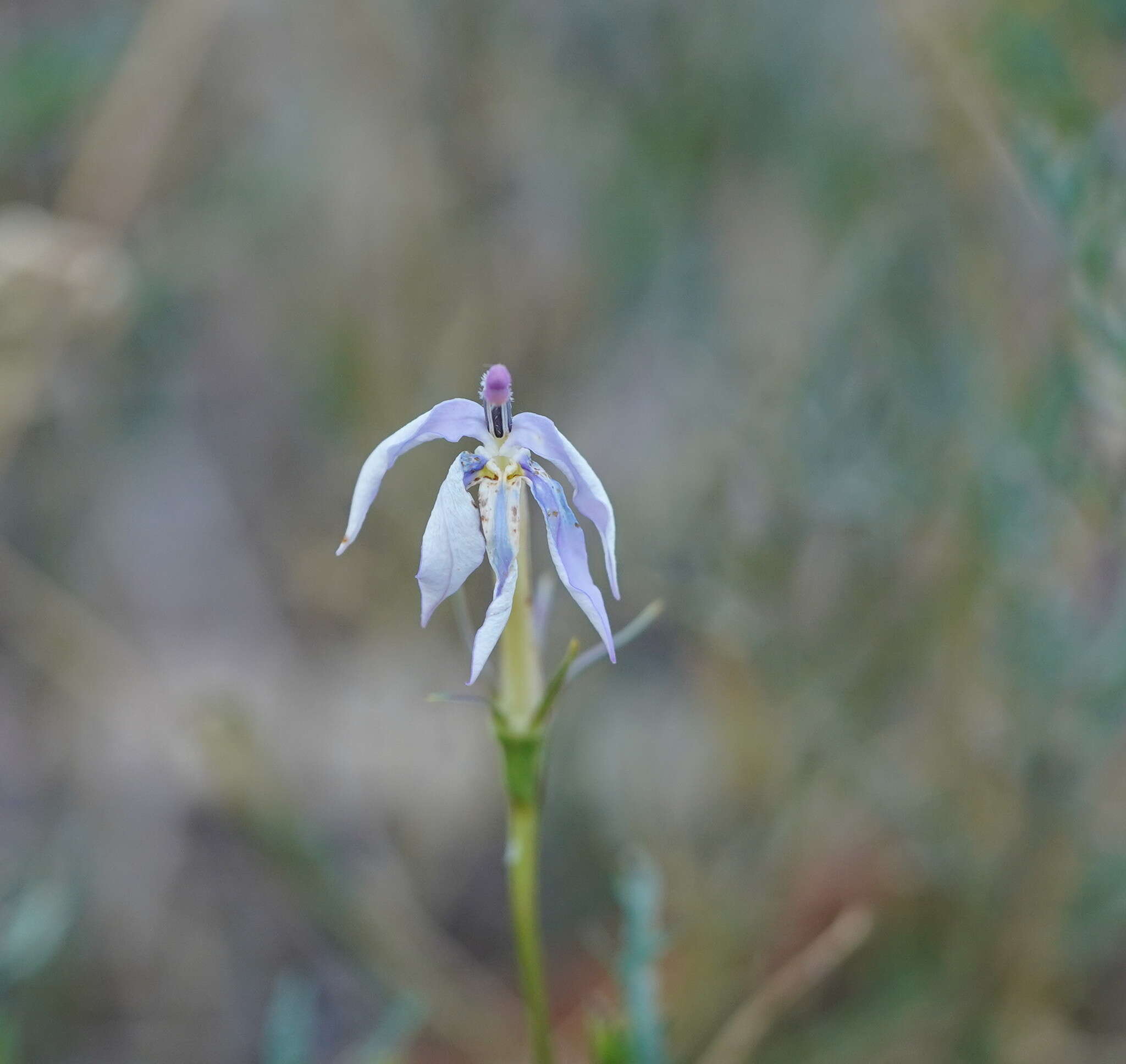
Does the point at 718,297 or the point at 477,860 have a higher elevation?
the point at 718,297

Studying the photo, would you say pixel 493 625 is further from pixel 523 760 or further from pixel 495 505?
pixel 523 760

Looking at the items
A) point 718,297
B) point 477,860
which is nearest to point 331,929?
point 477,860

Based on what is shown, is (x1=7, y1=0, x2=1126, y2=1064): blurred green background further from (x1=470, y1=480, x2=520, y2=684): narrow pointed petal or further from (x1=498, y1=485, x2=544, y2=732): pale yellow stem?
(x1=470, y1=480, x2=520, y2=684): narrow pointed petal

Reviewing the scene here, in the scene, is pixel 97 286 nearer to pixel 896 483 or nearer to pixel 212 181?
pixel 212 181

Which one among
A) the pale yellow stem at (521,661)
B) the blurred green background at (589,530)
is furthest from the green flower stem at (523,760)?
the blurred green background at (589,530)

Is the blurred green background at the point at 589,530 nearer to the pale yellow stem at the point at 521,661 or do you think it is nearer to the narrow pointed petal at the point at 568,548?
the pale yellow stem at the point at 521,661

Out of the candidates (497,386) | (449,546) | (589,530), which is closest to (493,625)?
(449,546)

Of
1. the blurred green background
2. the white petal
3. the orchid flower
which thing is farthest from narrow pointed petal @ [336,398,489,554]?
the blurred green background
